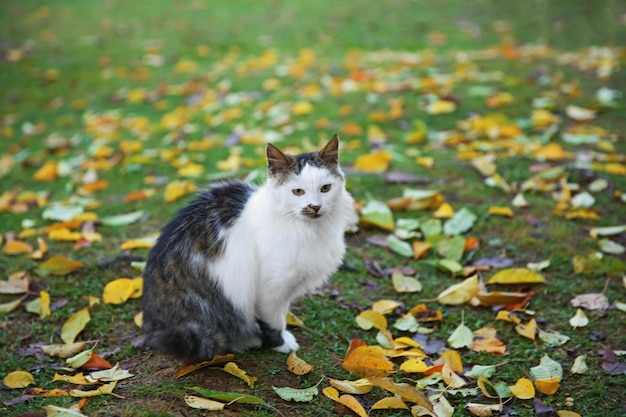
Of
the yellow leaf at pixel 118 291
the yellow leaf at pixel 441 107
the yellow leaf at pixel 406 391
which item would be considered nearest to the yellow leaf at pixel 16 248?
the yellow leaf at pixel 118 291

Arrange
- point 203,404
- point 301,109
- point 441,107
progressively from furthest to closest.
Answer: point 301,109, point 441,107, point 203,404

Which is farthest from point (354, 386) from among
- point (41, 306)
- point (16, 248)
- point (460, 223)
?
point (16, 248)

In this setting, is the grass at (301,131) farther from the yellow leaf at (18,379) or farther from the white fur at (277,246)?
the white fur at (277,246)

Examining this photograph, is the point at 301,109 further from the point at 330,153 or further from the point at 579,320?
the point at 579,320

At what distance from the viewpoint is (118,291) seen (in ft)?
11.7

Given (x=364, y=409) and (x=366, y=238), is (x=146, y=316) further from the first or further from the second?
(x=366, y=238)

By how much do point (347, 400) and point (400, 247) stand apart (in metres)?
1.58

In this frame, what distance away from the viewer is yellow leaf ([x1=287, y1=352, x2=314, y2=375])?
114 inches

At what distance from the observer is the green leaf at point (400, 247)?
4000 mm

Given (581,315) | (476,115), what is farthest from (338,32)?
(581,315)

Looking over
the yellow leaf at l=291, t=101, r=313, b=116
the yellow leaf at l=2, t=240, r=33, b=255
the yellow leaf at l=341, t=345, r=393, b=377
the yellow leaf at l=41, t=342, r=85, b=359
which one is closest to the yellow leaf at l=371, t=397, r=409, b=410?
the yellow leaf at l=341, t=345, r=393, b=377

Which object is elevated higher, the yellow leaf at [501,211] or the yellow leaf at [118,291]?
the yellow leaf at [501,211]

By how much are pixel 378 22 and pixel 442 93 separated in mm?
3826

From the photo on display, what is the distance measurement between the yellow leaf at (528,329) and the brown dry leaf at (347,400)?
1.09 metres
